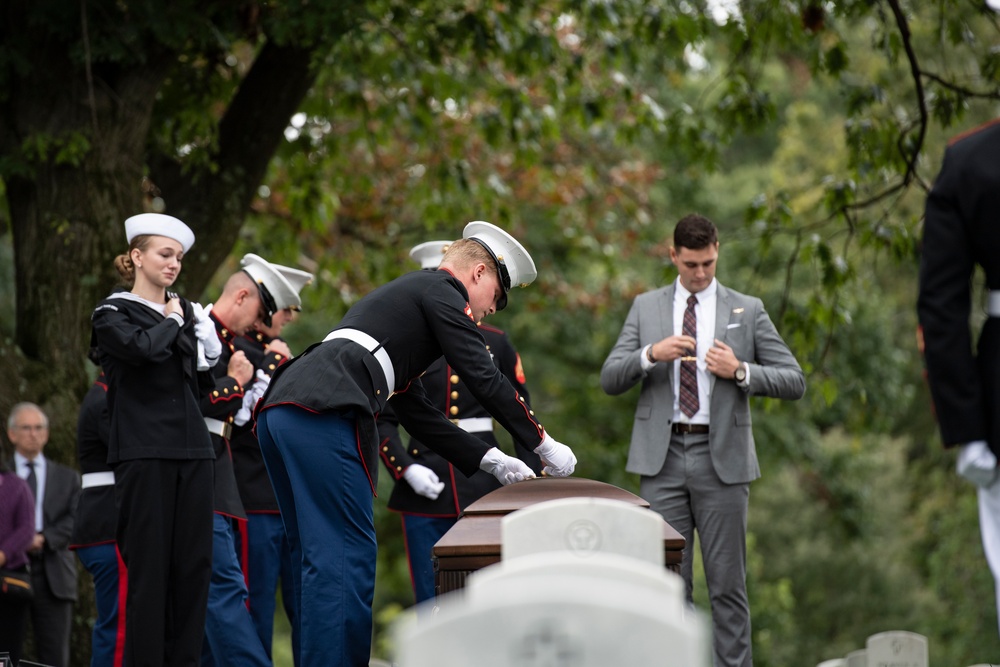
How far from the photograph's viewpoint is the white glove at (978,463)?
370 cm

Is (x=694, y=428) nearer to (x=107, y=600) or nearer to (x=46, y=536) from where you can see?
(x=107, y=600)

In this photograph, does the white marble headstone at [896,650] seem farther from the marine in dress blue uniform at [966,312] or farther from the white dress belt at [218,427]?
the marine in dress blue uniform at [966,312]

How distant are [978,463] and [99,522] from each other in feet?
14.2

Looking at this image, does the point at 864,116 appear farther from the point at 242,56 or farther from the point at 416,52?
the point at 242,56

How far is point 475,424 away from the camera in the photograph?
7203 mm

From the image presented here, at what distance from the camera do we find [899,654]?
7.71 meters

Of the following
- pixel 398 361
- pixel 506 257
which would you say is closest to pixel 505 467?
pixel 398 361

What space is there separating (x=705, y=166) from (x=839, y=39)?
1714 mm

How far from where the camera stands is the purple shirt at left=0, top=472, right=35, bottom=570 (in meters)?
7.96

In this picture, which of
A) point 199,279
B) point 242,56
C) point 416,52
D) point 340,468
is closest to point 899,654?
point 340,468

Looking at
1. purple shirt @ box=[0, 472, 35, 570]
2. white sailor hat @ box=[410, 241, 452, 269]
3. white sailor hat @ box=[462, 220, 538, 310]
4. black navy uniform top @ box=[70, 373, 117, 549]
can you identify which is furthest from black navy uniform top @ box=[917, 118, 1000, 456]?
purple shirt @ box=[0, 472, 35, 570]

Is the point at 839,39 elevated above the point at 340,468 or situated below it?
above

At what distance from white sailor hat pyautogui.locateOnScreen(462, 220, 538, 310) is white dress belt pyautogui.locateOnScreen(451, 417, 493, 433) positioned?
4.90 ft

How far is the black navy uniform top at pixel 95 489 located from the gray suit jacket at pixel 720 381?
8.54 ft
